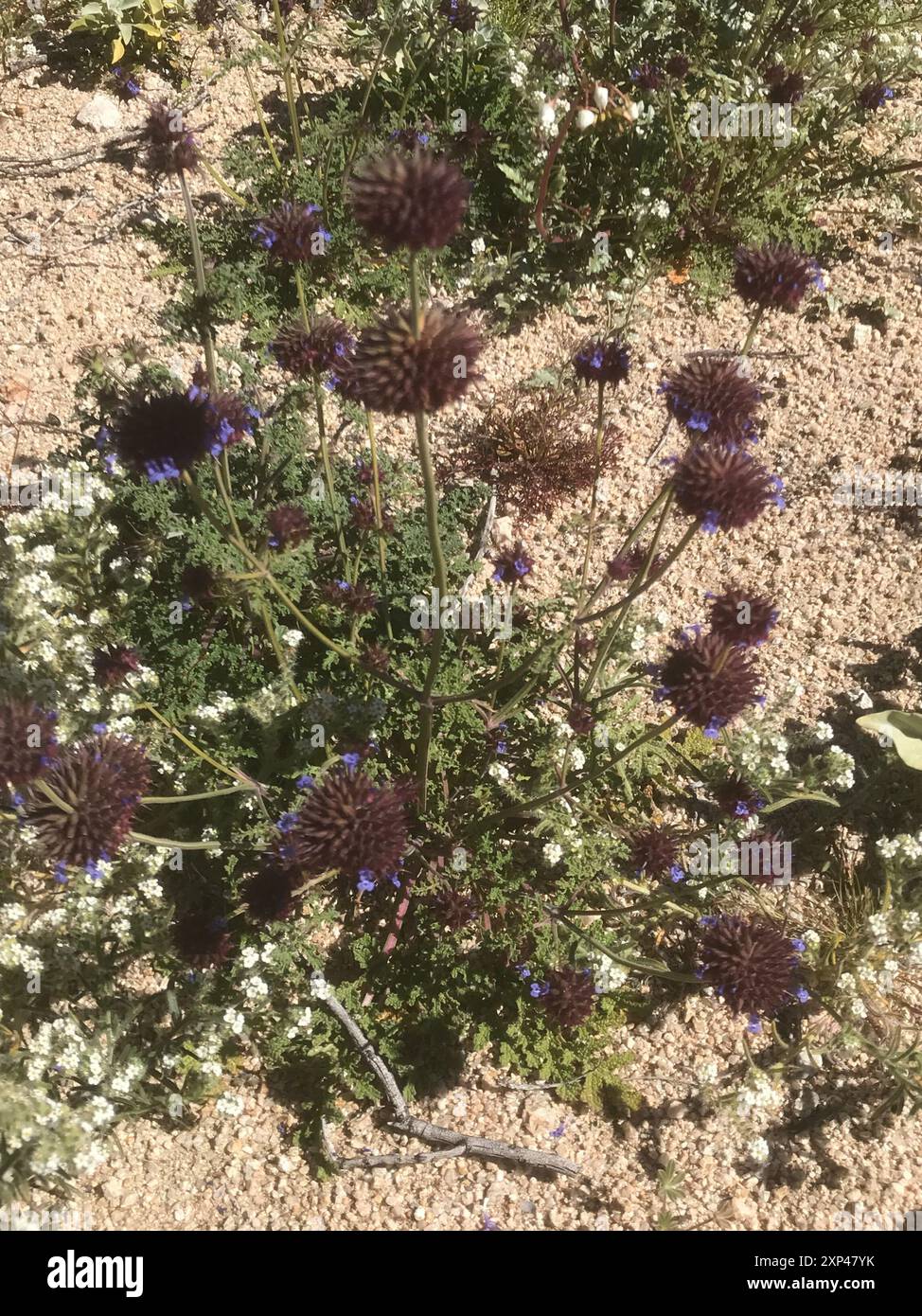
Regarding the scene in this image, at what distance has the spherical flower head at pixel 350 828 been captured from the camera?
288 centimetres

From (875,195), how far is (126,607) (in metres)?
5.43

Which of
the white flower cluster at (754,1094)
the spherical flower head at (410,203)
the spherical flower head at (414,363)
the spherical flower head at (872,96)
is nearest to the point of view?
the spherical flower head at (410,203)

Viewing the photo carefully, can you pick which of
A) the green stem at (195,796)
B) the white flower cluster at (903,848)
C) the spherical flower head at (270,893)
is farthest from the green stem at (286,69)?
the white flower cluster at (903,848)

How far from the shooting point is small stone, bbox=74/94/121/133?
640cm

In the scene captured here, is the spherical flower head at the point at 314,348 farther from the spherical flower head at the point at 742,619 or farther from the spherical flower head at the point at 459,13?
the spherical flower head at the point at 459,13

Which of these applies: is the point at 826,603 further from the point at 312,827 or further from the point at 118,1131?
the point at 118,1131

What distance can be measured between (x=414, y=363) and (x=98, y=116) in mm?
5733

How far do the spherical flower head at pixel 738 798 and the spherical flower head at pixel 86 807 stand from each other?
7.73 feet

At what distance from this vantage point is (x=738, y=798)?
153 inches

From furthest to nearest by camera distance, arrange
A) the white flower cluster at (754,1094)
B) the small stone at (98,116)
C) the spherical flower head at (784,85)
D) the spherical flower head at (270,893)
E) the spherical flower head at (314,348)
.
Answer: the small stone at (98,116), the spherical flower head at (784,85), the spherical flower head at (314,348), the spherical flower head at (270,893), the white flower cluster at (754,1094)

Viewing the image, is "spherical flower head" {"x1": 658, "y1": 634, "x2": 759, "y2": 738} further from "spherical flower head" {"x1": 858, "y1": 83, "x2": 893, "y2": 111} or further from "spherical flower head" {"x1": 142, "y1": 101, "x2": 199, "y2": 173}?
"spherical flower head" {"x1": 858, "y1": 83, "x2": 893, "y2": 111}

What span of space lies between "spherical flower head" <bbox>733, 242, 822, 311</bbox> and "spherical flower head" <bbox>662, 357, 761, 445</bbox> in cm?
32

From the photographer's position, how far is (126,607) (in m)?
4.27
